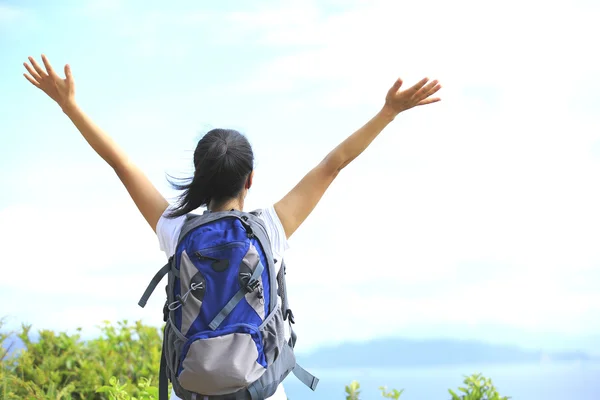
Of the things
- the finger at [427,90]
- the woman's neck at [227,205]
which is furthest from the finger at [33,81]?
the finger at [427,90]

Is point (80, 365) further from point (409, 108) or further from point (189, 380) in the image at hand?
point (409, 108)

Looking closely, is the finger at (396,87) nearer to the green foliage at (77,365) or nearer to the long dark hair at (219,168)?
the long dark hair at (219,168)

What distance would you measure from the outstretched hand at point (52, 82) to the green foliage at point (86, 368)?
6.62ft

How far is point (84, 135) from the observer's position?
12.1 feet

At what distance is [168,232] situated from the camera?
328 centimetres

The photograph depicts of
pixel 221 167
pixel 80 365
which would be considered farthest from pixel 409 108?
pixel 80 365

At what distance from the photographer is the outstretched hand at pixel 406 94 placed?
345cm

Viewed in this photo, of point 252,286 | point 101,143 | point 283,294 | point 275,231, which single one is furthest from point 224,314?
point 101,143

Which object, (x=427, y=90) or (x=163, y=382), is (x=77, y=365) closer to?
(x=163, y=382)

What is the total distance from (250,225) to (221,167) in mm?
310

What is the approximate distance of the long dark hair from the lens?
3145 millimetres

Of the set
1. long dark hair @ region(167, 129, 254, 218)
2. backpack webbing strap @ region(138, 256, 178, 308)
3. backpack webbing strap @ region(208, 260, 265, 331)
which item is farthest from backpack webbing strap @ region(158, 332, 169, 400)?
long dark hair @ region(167, 129, 254, 218)

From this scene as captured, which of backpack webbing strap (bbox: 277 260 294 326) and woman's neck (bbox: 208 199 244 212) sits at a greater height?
woman's neck (bbox: 208 199 244 212)

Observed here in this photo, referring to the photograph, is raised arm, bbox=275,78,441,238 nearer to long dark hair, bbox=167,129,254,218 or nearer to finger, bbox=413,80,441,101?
finger, bbox=413,80,441,101
